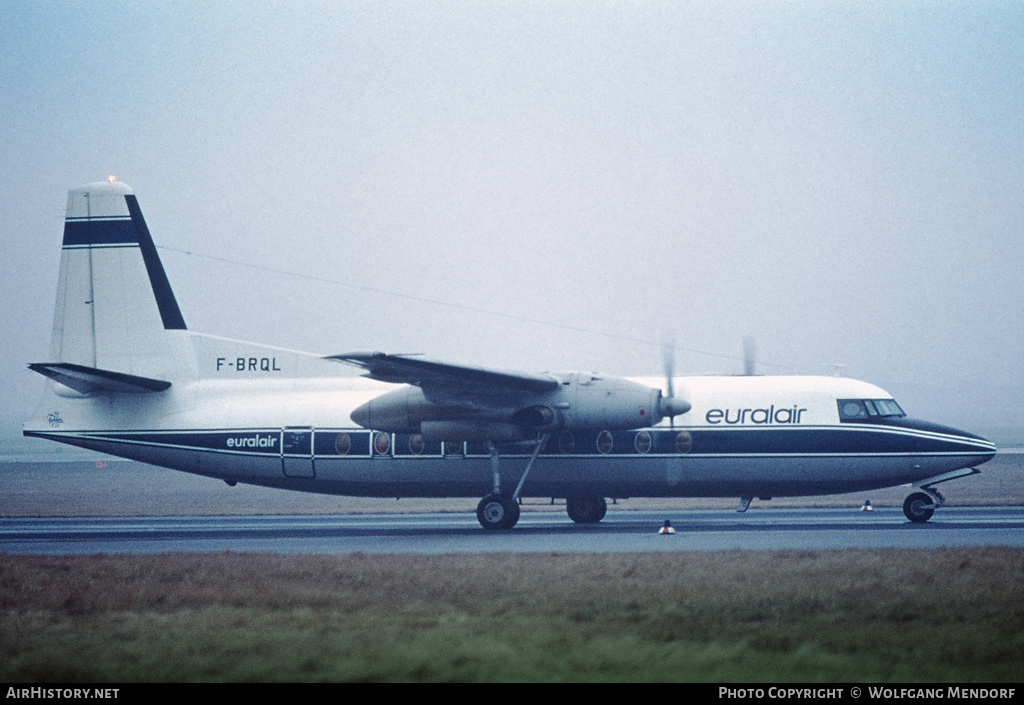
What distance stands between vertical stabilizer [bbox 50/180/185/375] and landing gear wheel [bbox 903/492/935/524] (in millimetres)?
17806

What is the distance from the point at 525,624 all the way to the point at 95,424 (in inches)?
686

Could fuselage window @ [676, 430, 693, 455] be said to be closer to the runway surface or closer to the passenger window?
the runway surface

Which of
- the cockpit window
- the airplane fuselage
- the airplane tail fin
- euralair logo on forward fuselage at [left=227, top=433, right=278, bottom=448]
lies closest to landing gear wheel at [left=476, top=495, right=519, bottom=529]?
the airplane fuselage

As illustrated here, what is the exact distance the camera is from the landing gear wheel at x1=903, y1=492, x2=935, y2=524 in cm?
2381

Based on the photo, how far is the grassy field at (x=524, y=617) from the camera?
396 inches

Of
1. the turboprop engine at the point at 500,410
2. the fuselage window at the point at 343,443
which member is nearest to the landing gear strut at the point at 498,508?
the turboprop engine at the point at 500,410

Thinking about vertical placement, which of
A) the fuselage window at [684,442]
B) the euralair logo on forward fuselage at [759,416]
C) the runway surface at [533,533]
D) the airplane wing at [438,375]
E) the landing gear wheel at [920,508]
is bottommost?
the runway surface at [533,533]

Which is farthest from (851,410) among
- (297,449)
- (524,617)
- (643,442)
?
(524,617)

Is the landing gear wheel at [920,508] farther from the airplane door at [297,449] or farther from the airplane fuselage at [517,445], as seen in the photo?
the airplane door at [297,449]

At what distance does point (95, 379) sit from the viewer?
1008 inches

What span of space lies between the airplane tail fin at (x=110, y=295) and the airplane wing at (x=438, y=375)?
23.6 ft

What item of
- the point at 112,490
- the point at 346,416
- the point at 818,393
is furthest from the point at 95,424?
the point at 112,490

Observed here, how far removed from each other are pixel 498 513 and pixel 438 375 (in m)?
3.49

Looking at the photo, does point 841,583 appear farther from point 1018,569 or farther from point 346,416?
point 346,416
